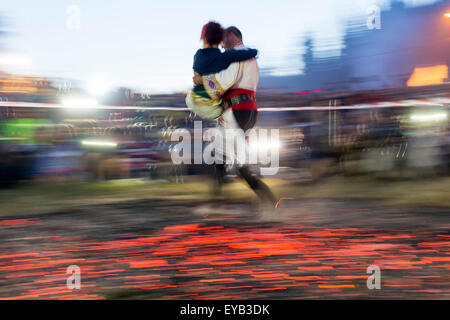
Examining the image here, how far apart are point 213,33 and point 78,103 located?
14.8 ft

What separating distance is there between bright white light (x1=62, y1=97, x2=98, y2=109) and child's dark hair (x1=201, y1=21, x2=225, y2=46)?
3994 millimetres

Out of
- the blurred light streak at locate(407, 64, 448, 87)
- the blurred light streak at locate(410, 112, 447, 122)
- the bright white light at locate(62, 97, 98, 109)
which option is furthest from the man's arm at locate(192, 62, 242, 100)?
the blurred light streak at locate(407, 64, 448, 87)

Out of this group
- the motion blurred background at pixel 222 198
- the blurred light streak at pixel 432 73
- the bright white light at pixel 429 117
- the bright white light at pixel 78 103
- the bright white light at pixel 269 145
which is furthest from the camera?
the blurred light streak at pixel 432 73

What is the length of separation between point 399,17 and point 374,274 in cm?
3187

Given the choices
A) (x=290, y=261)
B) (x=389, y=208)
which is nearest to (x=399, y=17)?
(x=389, y=208)

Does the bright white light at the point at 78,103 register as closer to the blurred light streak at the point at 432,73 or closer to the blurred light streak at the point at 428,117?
the blurred light streak at the point at 428,117

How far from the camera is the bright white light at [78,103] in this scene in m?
7.77

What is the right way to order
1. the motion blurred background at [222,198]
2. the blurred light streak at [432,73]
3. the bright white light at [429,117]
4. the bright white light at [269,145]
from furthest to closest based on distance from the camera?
1. the blurred light streak at [432,73]
2. the bright white light at [269,145]
3. the bright white light at [429,117]
4. the motion blurred background at [222,198]

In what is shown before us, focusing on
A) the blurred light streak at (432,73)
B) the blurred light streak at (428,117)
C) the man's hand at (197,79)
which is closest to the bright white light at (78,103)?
the man's hand at (197,79)

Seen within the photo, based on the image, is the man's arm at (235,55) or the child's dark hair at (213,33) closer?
the man's arm at (235,55)

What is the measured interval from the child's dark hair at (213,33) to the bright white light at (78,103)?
399 cm

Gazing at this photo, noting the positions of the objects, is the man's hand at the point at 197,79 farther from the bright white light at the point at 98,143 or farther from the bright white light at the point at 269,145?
the bright white light at the point at 98,143

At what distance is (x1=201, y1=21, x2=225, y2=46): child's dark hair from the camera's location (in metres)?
4.32

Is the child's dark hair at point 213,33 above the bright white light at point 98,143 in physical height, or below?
above
